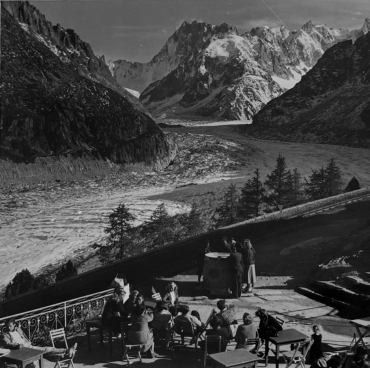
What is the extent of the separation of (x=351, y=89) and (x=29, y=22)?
6707mm

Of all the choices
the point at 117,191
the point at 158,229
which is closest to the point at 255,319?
the point at 158,229

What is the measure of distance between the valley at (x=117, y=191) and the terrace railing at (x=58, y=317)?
0.97 meters

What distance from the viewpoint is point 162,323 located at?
602cm

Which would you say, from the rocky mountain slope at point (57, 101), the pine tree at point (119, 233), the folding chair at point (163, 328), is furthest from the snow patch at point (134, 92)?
the folding chair at point (163, 328)

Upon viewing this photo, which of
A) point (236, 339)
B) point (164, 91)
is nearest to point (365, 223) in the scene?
point (236, 339)

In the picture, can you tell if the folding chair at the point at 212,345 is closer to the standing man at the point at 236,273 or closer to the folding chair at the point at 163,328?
the folding chair at the point at 163,328

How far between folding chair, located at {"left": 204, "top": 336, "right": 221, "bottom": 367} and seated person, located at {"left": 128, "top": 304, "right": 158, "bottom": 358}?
664 millimetres

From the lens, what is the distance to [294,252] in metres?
8.85

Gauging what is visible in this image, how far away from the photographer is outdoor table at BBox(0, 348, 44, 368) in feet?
16.1

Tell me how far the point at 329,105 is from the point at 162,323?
22.4 ft

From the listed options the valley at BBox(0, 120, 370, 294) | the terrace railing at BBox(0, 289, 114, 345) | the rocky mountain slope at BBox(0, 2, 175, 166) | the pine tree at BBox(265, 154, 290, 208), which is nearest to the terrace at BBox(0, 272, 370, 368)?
the terrace railing at BBox(0, 289, 114, 345)

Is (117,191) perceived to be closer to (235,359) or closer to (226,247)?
(226,247)

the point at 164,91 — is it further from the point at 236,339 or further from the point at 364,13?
the point at 236,339

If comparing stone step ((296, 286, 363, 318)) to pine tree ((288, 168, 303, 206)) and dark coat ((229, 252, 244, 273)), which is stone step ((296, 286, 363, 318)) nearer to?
dark coat ((229, 252, 244, 273))
